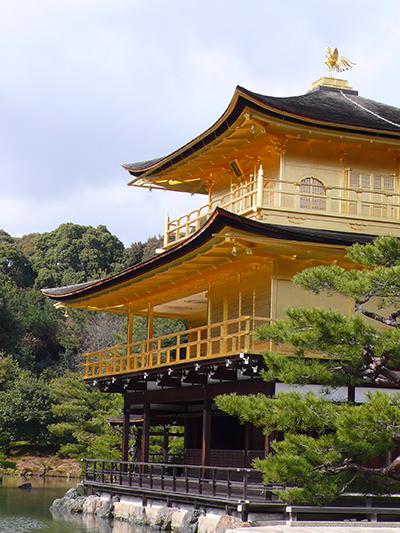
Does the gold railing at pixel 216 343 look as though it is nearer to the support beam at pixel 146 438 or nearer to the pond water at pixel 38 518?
the support beam at pixel 146 438

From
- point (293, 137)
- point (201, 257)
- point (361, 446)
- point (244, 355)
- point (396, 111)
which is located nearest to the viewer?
point (361, 446)

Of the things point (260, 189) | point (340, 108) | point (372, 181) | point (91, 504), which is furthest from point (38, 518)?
point (340, 108)

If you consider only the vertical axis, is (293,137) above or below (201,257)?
above

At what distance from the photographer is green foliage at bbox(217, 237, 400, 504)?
13.6 metres

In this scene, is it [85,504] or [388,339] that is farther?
[85,504]

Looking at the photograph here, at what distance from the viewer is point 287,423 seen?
1402 centimetres

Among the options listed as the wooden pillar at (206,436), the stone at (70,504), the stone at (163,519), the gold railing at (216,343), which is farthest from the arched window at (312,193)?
the stone at (70,504)

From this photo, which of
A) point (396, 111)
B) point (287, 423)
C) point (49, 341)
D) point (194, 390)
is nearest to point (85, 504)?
point (194, 390)

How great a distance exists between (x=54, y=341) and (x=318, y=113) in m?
39.7

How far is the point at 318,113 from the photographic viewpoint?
20.2 metres

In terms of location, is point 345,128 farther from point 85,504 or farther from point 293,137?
point 85,504

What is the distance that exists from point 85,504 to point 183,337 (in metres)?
15.7

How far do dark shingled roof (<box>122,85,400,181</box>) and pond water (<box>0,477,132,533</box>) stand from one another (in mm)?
9732

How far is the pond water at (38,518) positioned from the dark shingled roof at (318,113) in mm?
9732
